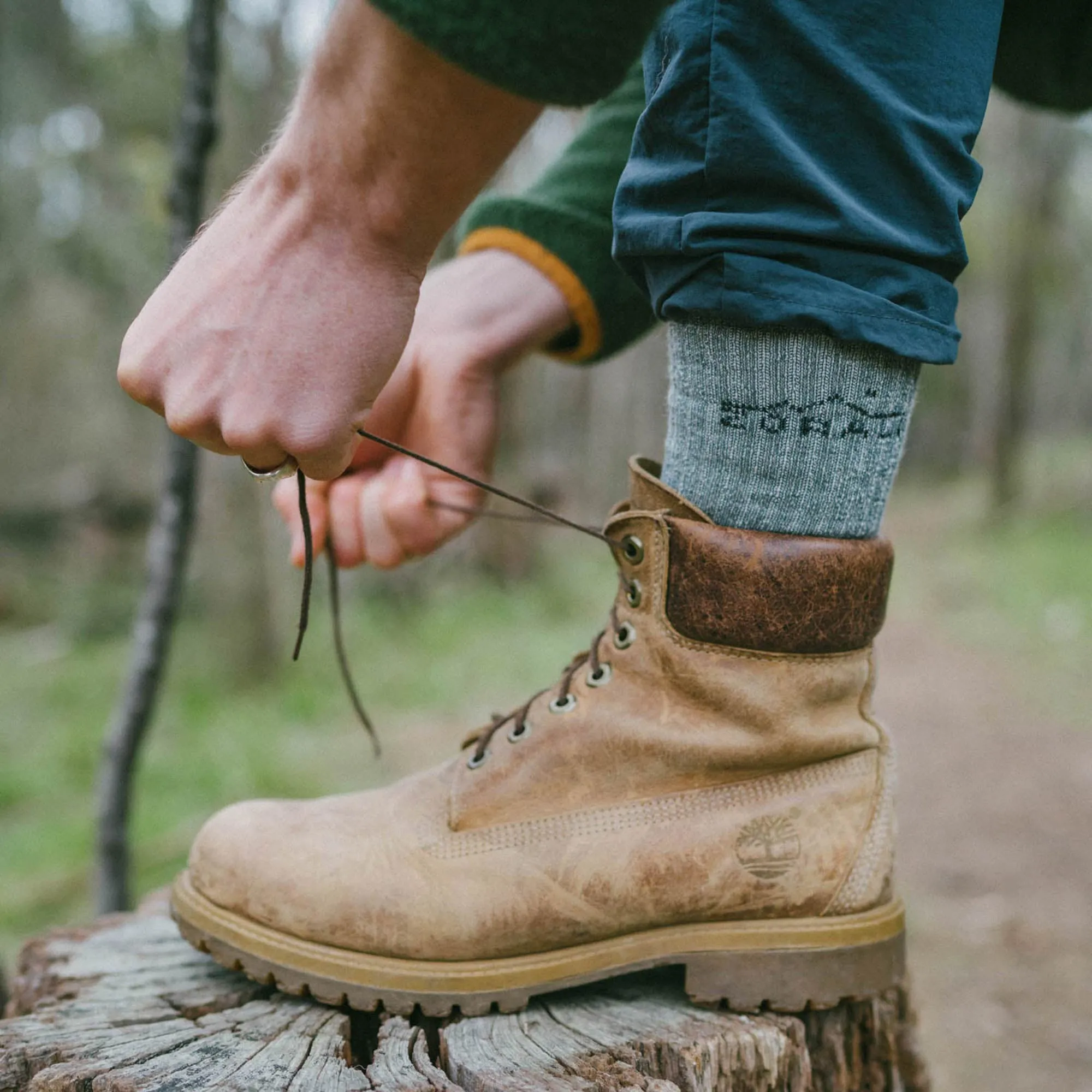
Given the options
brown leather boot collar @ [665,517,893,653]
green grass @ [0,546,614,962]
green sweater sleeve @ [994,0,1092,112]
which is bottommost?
green grass @ [0,546,614,962]

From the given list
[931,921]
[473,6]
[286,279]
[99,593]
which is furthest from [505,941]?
[99,593]

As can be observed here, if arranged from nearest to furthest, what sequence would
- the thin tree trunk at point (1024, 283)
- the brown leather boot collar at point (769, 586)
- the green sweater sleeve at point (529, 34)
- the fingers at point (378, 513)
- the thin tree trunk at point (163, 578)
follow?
the green sweater sleeve at point (529, 34)
the brown leather boot collar at point (769, 586)
the fingers at point (378, 513)
the thin tree trunk at point (163, 578)
the thin tree trunk at point (1024, 283)

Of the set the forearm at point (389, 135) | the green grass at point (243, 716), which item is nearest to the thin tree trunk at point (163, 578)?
the forearm at point (389, 135)

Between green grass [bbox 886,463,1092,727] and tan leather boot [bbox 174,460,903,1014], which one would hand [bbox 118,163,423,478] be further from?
green grass [bbox 886,463,1092,727]

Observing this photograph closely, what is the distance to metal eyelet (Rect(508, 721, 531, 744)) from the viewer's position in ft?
4.15

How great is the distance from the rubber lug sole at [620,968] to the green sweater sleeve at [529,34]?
0.95 metres

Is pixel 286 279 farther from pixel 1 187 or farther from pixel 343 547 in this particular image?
pixel 1 187

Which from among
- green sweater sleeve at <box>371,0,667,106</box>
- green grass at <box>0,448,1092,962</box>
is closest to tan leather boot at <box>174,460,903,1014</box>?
green sweater sleeve at <box>371,0,667,106</box>

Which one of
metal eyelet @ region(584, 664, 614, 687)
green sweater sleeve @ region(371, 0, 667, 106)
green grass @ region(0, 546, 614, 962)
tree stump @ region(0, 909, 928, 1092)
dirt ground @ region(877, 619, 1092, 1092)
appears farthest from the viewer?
green grass @ region(0, 546, 614, 962)

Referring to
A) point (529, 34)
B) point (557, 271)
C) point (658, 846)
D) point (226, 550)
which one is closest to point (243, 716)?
point (226, 550)

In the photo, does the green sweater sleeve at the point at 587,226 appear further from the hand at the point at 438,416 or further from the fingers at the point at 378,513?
the fingers at the point at 378,513

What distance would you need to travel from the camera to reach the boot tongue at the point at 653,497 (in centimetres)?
116

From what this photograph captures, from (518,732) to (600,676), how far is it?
129 mm

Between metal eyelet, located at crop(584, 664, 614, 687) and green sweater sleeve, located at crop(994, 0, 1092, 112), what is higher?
green sweater sleeve, located at crop(994, 0, 1092, 112)
